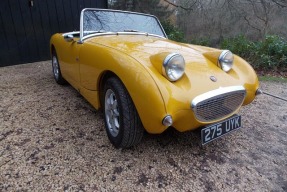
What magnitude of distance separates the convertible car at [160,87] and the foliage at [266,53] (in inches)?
150

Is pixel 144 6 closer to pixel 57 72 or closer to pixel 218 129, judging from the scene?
pixel 57 72

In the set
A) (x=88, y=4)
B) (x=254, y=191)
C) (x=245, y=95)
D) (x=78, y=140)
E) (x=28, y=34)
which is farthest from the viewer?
(x=88, y=4)

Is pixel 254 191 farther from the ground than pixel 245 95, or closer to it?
closer to it

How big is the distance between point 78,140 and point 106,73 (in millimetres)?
780

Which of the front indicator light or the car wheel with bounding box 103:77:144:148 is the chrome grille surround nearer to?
the front indicator light

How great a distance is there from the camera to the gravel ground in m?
1.83

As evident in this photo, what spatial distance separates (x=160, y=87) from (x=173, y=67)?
0.79 feet

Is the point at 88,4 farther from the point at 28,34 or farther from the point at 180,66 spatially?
the point at 180,66

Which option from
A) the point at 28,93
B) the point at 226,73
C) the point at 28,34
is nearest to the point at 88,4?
the point at 28,34

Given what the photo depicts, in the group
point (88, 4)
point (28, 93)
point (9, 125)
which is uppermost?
point (88, 4)

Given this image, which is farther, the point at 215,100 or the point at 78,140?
the point at 78,140

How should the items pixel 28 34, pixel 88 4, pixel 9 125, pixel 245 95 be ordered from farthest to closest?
pixel 88 4 → pixel 28 34 → pixel 9 125 → pixel 245 95

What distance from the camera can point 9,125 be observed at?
2725mm

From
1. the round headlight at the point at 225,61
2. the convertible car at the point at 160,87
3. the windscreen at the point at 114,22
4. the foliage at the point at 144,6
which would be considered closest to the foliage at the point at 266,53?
the windscreen at the point at 114,22
